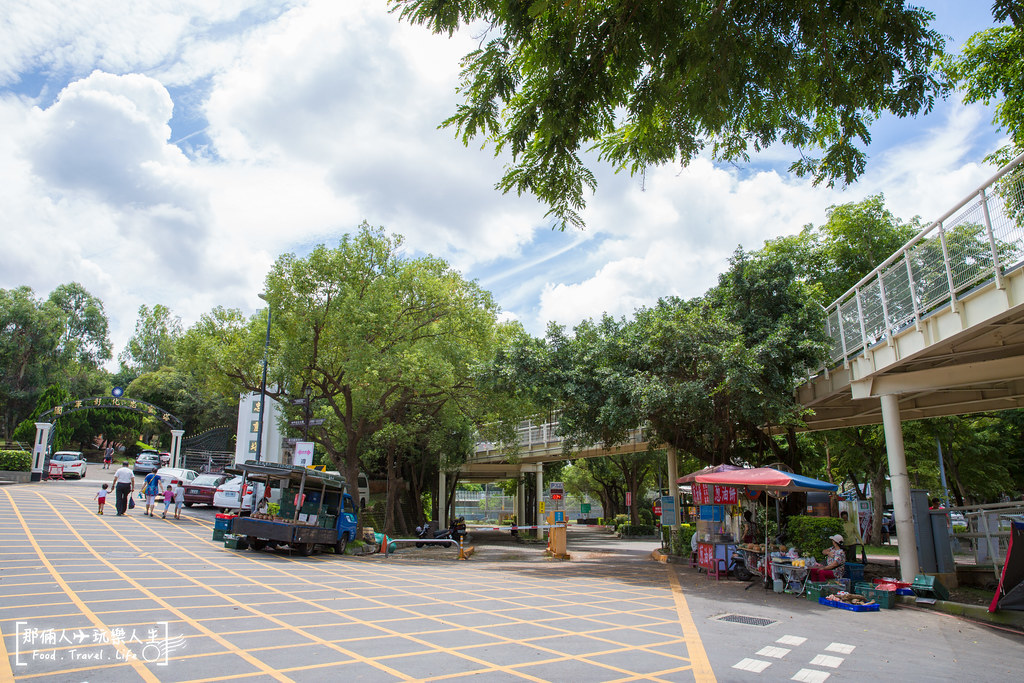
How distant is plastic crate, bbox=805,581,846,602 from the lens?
10820 mm

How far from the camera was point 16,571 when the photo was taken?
31.5 ft

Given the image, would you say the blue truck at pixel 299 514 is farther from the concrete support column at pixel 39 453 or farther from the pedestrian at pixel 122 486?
the concrete support column at pixel 39 453

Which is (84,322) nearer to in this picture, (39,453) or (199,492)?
(39,453)

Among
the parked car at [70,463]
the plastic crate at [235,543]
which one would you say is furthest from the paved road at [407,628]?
the parked car at [70,463]

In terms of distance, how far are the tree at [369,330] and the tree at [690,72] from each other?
41.4 ft

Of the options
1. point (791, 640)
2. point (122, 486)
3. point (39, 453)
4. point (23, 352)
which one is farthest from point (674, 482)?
point (23, 352)

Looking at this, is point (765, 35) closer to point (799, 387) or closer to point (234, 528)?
point (799, 387)

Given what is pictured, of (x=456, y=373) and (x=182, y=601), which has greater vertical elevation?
(x=456, y=373)

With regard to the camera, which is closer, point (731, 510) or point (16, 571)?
point (16, 571)

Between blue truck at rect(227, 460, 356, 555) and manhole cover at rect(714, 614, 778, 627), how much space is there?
9507 mm

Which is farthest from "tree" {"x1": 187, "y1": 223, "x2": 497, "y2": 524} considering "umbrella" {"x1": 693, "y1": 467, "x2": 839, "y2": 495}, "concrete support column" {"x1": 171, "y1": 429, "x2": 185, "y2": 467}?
"concrete support column" {"x1": 171, "y1": 429, "x2": 185, "y2": 467}

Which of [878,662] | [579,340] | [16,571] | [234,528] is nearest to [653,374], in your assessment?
[579,340]

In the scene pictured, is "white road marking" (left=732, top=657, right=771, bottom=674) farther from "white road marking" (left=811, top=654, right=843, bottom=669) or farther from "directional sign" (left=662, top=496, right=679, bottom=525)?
"directional sign" (left=662, top=496, right=679, bottom=525)

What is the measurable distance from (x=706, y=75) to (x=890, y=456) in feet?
33.7
